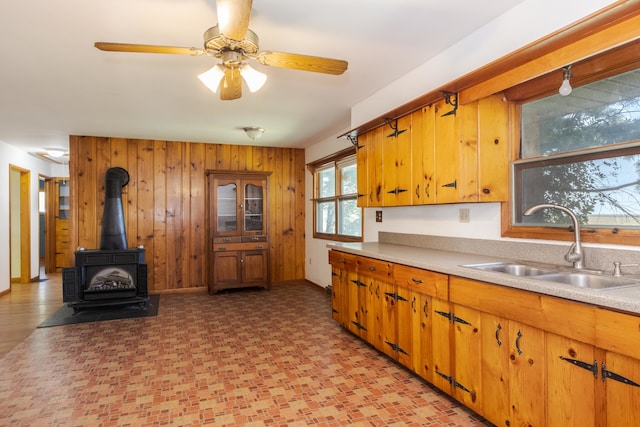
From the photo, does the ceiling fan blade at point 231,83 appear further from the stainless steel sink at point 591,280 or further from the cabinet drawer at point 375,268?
the stainless steel sink at point 591,280

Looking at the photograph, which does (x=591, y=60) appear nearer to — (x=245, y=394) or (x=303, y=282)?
(x=245, y=394)

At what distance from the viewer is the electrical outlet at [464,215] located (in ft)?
8.95

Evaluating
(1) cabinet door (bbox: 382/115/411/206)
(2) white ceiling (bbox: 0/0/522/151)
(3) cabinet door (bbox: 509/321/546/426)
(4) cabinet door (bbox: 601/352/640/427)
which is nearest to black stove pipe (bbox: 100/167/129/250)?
(2) white ceiling (bbox: 0/0/522/151)

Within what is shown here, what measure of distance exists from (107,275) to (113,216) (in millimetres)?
812

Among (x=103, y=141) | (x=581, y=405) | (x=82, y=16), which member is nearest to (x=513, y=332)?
(x=581, y=405)

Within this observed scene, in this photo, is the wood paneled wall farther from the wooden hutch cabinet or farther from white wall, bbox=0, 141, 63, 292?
white wall, bbox=0, 141, 63, 292

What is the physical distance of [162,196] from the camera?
5.79 m

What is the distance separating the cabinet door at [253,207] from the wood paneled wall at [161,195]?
1.33ft

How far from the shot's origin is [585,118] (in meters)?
2.05

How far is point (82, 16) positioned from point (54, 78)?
1.26 meters

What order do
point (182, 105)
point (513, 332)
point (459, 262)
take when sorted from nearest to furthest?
1. point (513, 332)
2. point (459, 262)
3. point (182, 105)

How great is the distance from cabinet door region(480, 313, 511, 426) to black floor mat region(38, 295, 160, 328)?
3820 mm

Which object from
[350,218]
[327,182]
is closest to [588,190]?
[350,218]

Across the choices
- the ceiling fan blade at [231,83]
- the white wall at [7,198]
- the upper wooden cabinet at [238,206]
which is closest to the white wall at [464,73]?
the ceiling fan blade at [231,83]
